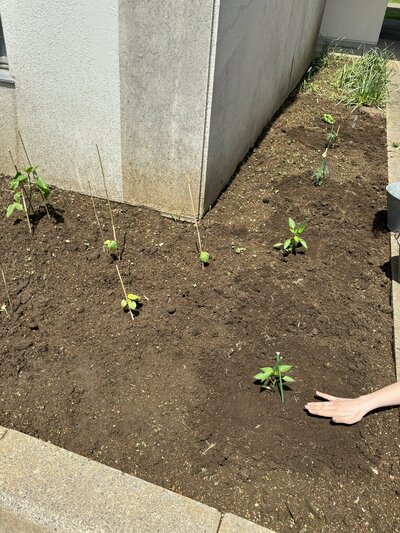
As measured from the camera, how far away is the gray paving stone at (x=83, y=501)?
178 cm

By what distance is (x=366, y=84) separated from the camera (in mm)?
6293

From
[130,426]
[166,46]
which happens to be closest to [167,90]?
[166,46]

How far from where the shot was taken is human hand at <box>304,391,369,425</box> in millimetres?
2240

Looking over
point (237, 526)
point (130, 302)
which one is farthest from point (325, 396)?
→ point (130, 302)

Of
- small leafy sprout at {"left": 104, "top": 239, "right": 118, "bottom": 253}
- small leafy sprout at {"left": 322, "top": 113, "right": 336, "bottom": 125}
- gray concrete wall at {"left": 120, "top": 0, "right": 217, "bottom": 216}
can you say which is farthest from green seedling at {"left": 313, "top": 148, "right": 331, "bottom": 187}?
small leafy sprout at {"left": 104, "top": 239, "right": 118, "bottom": 253}

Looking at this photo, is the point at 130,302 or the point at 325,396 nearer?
the point at 325,396

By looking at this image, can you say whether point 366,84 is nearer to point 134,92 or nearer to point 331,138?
point 331,138

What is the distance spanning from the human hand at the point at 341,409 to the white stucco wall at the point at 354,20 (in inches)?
382

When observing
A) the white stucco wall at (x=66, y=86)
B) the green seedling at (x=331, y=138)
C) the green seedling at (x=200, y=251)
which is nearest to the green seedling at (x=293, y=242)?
the green seedling at (x=200, y=251)

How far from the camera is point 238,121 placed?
13.1 feet

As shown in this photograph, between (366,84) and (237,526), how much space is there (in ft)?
19.7

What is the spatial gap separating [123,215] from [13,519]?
2268 millimetres

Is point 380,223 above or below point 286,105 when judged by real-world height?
above

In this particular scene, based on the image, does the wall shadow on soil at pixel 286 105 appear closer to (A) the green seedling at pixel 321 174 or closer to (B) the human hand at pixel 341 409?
(A) the green seedling at pixel 321 174
